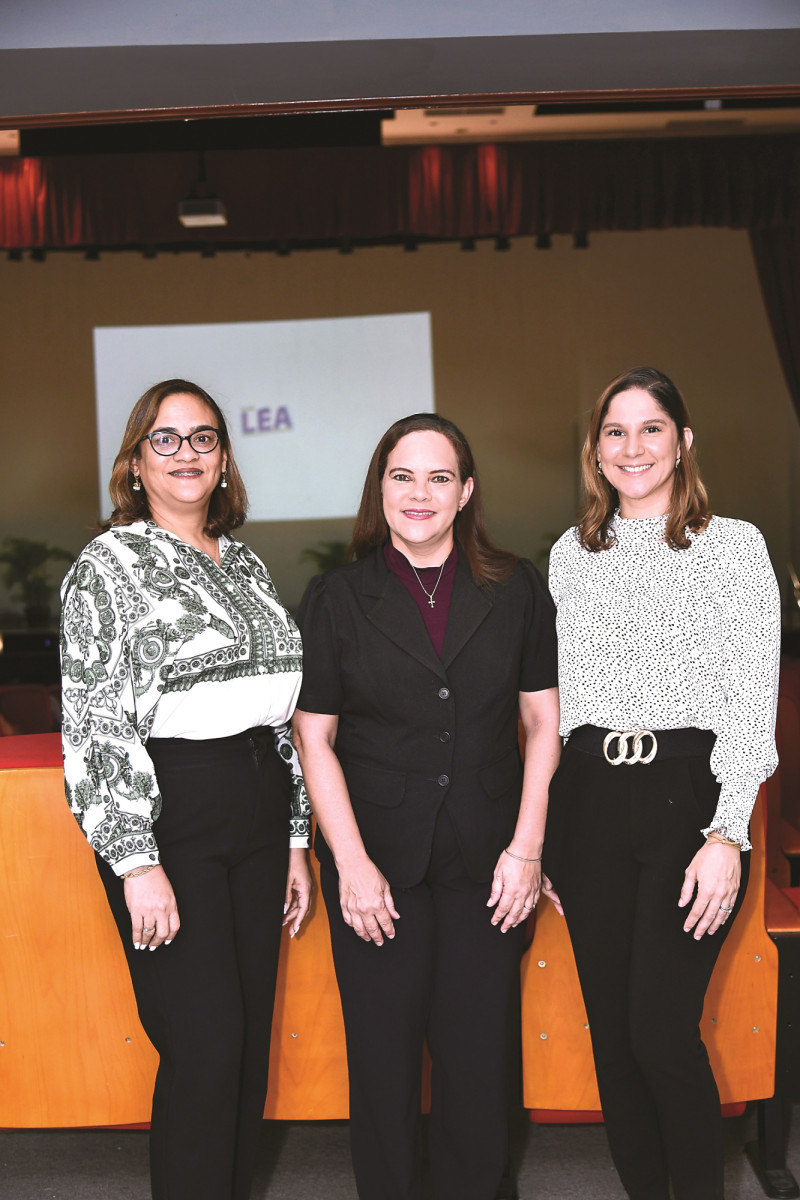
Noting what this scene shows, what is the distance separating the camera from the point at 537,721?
2.18 meters

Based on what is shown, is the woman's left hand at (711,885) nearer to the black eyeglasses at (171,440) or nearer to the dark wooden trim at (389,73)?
the black eyeglasses at (171,440)

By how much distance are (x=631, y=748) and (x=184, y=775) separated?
0.89 m

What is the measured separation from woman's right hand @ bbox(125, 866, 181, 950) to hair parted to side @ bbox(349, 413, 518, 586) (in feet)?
2.57

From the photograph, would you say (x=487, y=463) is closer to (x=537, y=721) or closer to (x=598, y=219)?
(x=598, y=219)

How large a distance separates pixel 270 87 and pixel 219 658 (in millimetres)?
1780

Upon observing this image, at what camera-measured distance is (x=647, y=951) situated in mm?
2053

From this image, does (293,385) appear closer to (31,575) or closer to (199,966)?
(31,575)

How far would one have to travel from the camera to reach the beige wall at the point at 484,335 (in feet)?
33.6

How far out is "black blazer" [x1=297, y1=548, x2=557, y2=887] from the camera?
2.06 meters

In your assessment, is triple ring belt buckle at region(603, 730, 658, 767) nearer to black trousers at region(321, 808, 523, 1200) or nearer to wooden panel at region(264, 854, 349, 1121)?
black trousers at region(321, 808, 523, 1200)

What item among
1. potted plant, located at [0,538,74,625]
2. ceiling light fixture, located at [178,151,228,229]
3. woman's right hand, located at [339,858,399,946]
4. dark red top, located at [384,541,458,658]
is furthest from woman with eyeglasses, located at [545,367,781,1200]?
potted plant, located at [0,538,74,625]

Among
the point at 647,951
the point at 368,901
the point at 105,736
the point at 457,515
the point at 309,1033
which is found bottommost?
the point at 309,1033

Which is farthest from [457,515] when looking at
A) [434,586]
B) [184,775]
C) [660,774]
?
[184,775]

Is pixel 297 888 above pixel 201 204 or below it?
below
